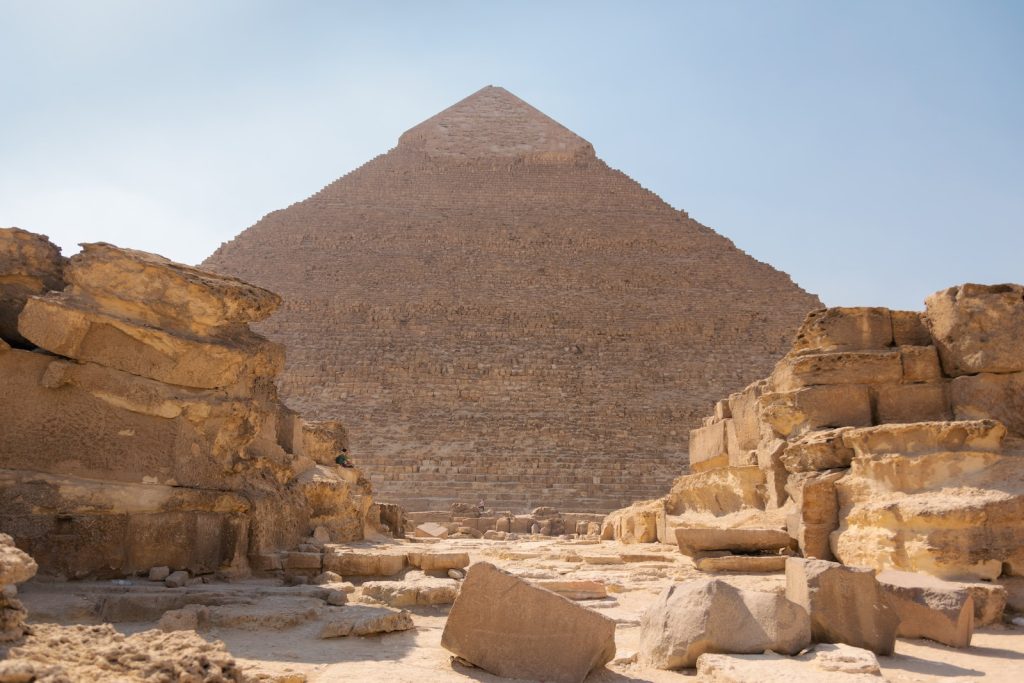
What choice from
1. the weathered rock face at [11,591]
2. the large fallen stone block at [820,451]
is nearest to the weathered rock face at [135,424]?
the weathered rock face at [11,591]

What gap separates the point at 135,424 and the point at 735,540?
294cm

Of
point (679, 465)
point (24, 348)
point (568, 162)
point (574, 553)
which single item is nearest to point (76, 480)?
point (24, 348)

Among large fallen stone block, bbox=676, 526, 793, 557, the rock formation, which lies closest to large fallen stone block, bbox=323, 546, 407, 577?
large fallen stone block, bbox=676, 526, 793, 557

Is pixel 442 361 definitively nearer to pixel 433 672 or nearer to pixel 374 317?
pixel 374 317

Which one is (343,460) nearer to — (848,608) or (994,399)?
(994,399)

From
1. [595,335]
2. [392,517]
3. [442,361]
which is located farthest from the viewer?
[595,335]

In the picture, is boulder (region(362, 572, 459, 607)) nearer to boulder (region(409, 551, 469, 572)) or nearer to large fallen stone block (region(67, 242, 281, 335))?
boulder (region(409, 551, 469, 572))

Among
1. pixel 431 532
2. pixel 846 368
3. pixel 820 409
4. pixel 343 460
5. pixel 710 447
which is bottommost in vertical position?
pixel 431 532

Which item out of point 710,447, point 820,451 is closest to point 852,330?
point 820,451

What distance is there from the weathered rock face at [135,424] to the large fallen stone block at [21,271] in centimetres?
20

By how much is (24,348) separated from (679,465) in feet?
70.3

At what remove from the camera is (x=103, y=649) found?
8.27ft

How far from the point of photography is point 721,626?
299 cm

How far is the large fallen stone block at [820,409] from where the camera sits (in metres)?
4.75
